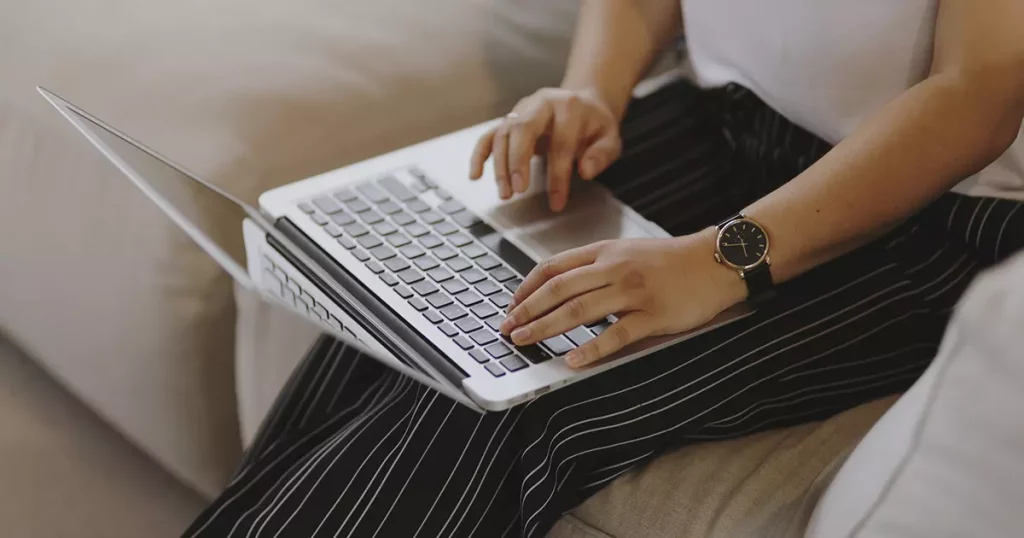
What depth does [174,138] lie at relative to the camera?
0.95 m

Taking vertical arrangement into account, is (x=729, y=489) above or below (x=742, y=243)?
below

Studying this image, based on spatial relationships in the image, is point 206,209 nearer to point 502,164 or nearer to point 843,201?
point 502,164

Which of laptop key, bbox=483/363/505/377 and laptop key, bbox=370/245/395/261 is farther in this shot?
laptop key, bbox=370/245/395/261

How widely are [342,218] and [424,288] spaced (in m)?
0.12

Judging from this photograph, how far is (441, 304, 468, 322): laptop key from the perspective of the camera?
2.39 feet

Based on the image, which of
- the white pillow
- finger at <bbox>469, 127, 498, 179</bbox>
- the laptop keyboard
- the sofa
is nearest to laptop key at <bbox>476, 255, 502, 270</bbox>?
the laptop keyboard

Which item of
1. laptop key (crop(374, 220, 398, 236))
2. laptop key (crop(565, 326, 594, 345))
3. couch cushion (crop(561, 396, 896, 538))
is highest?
laptop key (crop(374, 220, 398, 236))

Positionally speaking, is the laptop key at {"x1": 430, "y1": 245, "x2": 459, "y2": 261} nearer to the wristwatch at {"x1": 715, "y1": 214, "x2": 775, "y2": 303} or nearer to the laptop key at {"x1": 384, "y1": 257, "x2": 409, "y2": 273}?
the laptop key at {"x1": 384, "y1": 257, "x2": 409, "y2": 273}

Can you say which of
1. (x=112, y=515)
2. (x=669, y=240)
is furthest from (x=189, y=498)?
(x=669, y=240)

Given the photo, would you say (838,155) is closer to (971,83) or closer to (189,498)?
(971,83)

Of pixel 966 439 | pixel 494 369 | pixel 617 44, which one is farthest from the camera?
pixel 617 44

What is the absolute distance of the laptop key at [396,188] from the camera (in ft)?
2.83

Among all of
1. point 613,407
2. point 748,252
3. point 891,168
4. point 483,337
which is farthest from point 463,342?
point 891,168

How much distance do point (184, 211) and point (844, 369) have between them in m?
0.52
